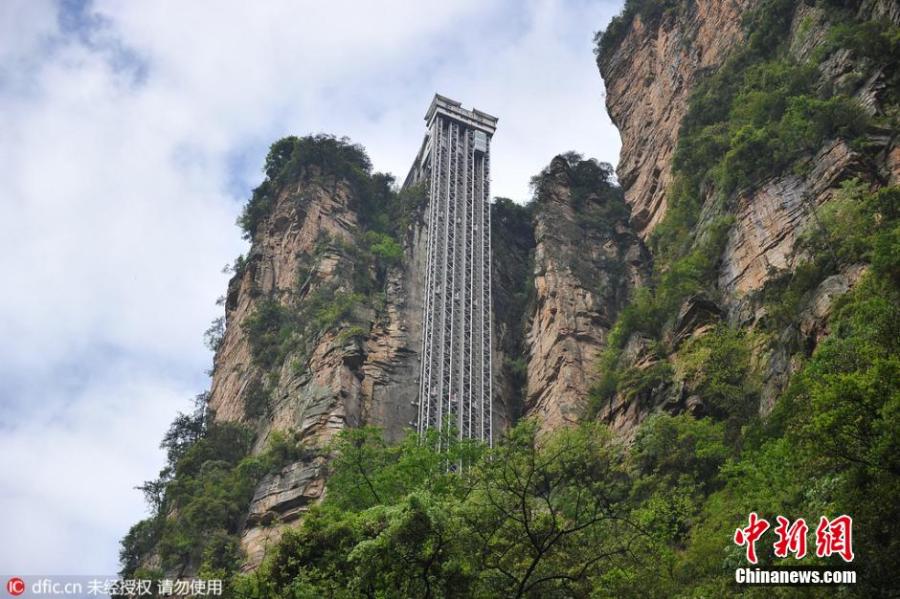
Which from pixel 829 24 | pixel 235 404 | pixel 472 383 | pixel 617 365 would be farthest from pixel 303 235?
pixel 829 24

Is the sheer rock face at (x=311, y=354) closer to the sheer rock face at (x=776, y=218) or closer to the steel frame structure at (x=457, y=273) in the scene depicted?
the steel frame structure at (x=457, y=273)

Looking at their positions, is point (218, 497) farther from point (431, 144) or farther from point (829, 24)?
point (829, 24)

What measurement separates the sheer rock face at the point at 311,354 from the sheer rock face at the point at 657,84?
408 inches

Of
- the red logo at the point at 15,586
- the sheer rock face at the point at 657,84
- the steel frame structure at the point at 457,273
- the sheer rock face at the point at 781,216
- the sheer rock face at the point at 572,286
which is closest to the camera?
the red logo at the point at 15,586

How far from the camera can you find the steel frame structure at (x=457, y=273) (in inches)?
1382

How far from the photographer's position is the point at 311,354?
36844 millimetres

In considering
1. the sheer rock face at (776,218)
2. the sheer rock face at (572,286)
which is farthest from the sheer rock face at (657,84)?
the sheer rock face at (776,218)

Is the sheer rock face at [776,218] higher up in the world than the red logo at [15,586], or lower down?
higher up

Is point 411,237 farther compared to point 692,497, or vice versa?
point 411,237

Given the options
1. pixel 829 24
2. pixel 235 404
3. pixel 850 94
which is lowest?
pixel 235 404

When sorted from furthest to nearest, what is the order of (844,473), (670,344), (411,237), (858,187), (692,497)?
(411,237) < (670,344) < (858,187) < (692,497) < (844,473)

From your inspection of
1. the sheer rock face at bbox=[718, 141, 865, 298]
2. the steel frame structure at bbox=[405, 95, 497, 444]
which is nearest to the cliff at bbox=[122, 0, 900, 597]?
the sheer rock face at bbox=[718, 141, 865, 298]

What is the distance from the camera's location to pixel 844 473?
40.0 ft

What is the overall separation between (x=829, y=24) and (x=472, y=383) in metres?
17.8
